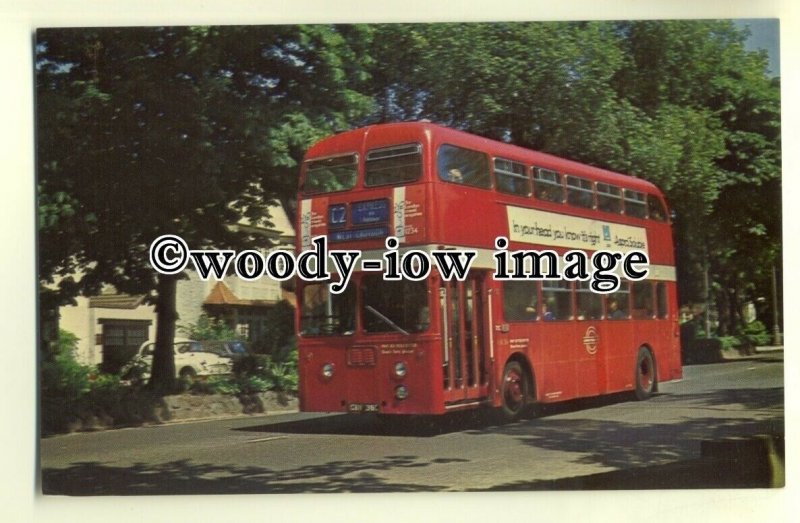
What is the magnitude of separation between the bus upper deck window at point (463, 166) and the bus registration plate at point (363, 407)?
6.85ft

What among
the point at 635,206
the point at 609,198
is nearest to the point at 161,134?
the point at 609,198

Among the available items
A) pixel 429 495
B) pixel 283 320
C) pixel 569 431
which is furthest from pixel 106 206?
pixel 569 431

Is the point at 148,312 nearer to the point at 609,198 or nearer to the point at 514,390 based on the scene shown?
the point at 514,390

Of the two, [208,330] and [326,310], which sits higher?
[326,310]

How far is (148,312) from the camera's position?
9.71 meters

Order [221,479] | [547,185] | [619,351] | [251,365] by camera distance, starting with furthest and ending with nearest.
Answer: [619,351] < [547,185] < [251,365] < [221,479]

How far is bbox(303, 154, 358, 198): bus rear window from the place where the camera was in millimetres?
9836

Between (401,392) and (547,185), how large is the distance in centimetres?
232

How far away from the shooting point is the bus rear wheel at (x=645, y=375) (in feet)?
33.7

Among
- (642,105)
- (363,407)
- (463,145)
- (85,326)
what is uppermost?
(642,105)

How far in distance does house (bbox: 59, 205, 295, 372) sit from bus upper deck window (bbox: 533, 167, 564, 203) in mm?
2299

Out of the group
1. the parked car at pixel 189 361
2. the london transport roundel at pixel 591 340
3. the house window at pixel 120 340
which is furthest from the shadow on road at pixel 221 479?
the london transport roundel at pixel 591 340

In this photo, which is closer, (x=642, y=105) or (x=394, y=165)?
(x=394, y=165)

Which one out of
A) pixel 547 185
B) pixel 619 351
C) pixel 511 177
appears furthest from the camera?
pixel 619 351
